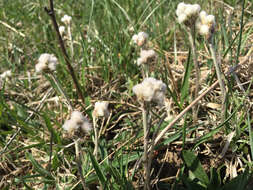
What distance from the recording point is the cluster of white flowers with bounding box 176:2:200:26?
3.99 feet

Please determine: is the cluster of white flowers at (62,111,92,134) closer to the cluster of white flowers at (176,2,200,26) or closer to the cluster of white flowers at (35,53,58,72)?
the cluster of white flowers at (35,53,58,72)

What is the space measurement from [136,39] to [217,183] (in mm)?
860

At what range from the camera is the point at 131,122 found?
1.69 metres

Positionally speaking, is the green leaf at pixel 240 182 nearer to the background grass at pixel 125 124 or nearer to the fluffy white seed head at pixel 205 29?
the background grass at pixel 125 124

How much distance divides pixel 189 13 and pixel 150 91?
1.66ft

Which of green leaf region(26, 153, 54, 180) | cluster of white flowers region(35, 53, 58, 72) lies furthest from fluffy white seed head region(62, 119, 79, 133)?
green leaf region(26, 153, 54, 180)

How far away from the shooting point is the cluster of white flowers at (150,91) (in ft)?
3.04

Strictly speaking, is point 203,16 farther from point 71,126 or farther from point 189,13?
point 71,126

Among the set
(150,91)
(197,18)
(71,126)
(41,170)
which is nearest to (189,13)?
(197,18)

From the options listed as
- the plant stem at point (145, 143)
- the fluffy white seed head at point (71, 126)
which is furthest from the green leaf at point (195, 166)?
the fluffy white seed head at point (71, 126)

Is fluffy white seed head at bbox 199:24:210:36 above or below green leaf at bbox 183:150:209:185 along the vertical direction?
above

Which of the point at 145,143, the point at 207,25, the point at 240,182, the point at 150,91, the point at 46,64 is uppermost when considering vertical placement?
the point at 207,25

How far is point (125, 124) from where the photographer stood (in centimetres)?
175

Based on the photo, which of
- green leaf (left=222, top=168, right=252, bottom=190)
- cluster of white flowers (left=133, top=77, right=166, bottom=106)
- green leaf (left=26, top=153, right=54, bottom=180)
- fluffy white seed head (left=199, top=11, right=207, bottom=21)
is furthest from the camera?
green leaf (left=26, top=153, right=54, bottom=180)
